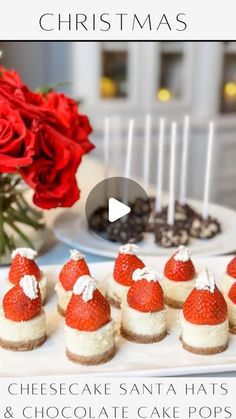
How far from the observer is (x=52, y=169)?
1012 mm

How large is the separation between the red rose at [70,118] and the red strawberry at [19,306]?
0.40m

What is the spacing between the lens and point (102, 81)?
3.12 m

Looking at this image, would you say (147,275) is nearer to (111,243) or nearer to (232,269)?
(232,269)

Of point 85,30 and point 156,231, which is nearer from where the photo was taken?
point 85,30

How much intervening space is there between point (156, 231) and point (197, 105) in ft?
7.32

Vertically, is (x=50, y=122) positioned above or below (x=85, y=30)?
below

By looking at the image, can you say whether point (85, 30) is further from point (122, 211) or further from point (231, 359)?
point (231, 359)

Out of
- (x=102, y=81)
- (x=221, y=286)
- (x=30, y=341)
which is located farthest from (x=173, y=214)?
Answer: (x=102, y=81)

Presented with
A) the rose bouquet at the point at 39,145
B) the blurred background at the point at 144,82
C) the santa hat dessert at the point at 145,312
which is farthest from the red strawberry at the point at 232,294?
the blurred background at the point at 144,82

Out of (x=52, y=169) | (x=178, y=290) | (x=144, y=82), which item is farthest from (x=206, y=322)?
(x=144, y=82)

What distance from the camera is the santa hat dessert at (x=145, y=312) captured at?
2.62 ft

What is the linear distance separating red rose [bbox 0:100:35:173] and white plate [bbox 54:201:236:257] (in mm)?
256

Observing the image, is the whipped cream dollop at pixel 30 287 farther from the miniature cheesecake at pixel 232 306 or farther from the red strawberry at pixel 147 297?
the miniature cheesecake at pixel 232 306

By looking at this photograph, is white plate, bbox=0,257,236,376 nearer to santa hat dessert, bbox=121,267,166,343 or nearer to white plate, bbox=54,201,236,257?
santa hat dessert, bbox=121,267,166,343
